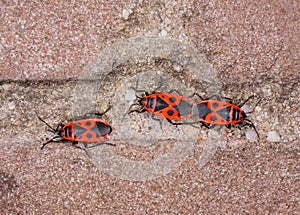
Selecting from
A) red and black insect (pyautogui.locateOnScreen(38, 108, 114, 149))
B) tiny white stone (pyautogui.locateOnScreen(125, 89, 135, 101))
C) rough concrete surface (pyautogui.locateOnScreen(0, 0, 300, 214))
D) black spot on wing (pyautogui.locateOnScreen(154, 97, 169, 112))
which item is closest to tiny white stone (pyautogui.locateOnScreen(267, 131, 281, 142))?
rough concrete surface (pyautogui.locateOnScreen(0, 0, 300, 214))

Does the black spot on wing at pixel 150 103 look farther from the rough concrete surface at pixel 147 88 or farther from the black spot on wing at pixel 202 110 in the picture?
the black spot on wing at pixel 202 110

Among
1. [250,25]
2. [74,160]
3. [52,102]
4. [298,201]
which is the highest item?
[250,25]

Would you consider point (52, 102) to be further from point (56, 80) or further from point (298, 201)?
point (298, 201)

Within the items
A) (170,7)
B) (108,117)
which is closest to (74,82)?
(108,117)

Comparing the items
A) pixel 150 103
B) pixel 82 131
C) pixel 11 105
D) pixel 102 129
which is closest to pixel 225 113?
pixel 150 103

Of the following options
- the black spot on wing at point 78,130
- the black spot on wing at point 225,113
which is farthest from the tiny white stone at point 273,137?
the black spot on wing at point 78,130

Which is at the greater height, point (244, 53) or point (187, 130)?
point (244, 53)

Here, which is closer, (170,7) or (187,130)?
(170,7)
